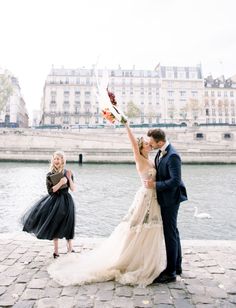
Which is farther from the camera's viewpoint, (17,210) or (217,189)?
(217,189)

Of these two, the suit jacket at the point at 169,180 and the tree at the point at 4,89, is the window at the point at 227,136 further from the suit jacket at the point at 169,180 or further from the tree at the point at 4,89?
the suit jacket at the point at 169,180

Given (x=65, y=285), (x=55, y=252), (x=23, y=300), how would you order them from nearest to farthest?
(x=23, y=300) < (x=65, y=285) < (x=55, y=252)

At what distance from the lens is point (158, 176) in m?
4.14

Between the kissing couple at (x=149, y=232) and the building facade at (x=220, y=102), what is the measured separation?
252 ft

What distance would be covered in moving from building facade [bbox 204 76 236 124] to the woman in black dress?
76536mm

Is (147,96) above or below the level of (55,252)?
above

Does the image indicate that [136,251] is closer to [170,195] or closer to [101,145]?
[170,195]

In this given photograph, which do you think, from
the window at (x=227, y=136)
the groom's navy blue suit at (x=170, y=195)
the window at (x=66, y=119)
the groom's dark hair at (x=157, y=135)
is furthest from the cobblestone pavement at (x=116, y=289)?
the window at (x=66, y=119)

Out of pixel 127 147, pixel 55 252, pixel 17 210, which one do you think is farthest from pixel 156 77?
pixel 55 252

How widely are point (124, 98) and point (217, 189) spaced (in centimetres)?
Answer: 6173

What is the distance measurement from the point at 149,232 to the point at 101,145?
3868 cm

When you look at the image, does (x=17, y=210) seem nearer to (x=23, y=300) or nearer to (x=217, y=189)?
(x=23, y=300)

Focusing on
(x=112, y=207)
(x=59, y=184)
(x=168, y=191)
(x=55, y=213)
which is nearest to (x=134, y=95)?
(x=112, y=207)

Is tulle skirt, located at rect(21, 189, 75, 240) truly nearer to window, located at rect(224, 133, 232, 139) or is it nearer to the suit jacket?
the suit jacket
